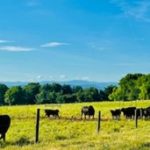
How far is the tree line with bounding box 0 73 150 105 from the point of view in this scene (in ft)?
503

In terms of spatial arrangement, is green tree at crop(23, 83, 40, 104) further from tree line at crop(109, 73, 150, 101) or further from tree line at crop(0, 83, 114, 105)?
tree line at crop(109, 73, 150, 101)

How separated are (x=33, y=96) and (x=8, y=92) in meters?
12.3

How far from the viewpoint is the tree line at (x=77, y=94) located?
153163mm

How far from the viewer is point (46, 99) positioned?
6334 inches

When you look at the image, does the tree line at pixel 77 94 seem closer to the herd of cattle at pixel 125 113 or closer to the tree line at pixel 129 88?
the tree line at pixel 129 88

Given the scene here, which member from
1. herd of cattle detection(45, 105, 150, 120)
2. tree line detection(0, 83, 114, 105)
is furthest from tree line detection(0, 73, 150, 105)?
herd of cattle detection(45, 105, 150, 120)

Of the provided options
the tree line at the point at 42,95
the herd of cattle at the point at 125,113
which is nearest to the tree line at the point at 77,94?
the tree line at the point at 42,95

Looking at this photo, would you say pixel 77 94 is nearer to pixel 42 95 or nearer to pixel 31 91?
pixel 42 95

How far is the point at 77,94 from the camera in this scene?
164 m

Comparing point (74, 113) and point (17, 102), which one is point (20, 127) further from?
point (17, 102)

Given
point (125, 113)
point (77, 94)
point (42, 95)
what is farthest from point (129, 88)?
point (125, 113)

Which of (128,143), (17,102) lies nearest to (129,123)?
(128,143)

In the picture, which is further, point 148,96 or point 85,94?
point 85,94

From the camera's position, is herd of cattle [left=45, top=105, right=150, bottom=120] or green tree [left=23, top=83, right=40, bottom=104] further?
green tree [left=23, top=83, right=40, bottom=104]
